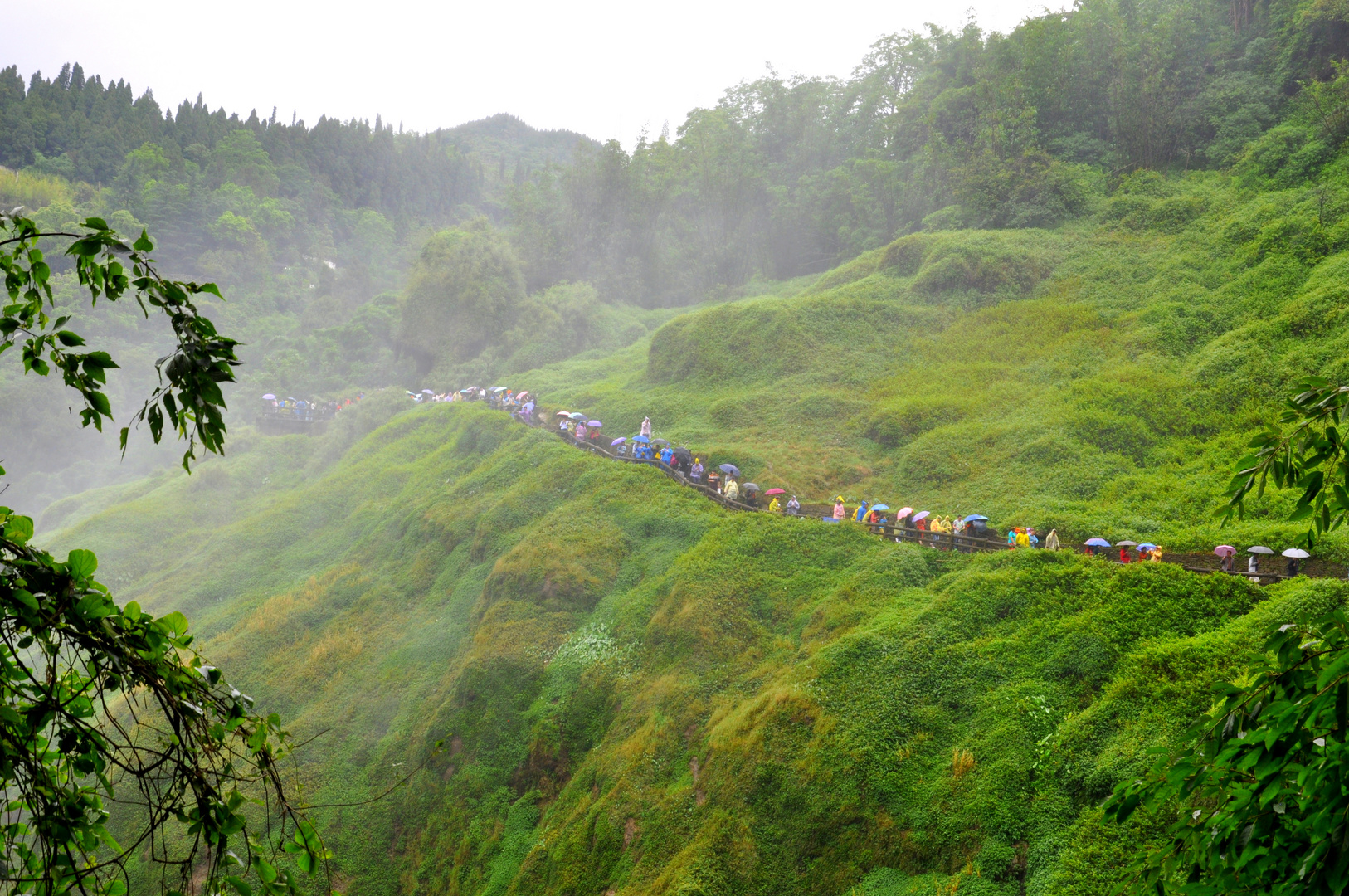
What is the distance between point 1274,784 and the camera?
2.75 meters

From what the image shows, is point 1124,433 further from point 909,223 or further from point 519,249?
point 519,249

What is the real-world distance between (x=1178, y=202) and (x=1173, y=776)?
33.4 m

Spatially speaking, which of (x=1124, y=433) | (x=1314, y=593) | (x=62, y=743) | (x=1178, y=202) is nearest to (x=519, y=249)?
(x=1178, y=202)

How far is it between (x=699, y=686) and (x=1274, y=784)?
39.3 feet

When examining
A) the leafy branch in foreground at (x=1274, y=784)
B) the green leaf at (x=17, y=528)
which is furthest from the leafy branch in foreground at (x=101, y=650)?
the leafy branch in foreground at (x=1274, y=784)

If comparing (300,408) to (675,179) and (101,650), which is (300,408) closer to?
(675,179)

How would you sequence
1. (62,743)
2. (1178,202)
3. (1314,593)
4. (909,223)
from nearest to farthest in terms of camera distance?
(62,743), (1314,593), (1178,202), (909,223)

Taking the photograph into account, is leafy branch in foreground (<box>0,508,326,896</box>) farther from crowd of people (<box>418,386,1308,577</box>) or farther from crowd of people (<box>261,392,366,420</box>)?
crowd of people (<box>261,392,366,420</box>)

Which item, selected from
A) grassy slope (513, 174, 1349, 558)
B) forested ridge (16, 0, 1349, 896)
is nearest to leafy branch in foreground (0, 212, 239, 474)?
forested ridge (16, 0, 1349, 896)

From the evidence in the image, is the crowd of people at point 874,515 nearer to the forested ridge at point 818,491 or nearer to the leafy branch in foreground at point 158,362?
the forested ridge at point 818,491

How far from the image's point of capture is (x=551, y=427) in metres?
30.3

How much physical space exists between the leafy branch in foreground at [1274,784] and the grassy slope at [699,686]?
6.08 meters

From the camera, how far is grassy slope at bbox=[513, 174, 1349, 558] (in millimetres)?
19109

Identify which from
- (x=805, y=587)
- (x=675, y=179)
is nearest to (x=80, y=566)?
(x=805, y=587)
